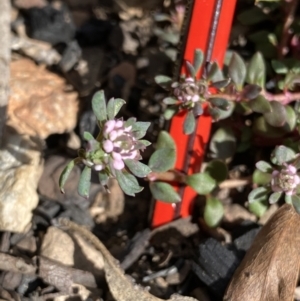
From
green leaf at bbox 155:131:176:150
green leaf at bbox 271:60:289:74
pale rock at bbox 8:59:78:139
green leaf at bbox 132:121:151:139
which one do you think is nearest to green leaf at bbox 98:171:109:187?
green leaf at bbox 132:121:151:139

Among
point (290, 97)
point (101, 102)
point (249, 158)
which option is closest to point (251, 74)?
point (290, 97)

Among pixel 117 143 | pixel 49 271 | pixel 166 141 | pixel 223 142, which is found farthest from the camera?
pixel 223 142

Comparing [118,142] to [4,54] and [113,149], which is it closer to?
[113,149]

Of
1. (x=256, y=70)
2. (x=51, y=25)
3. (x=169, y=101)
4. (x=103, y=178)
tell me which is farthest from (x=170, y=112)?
(x=51, y=25)

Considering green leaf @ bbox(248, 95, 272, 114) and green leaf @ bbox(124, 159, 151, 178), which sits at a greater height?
green leaf @ bbox(248, 95, 272, 114)

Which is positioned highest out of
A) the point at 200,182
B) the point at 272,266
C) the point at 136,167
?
the point at 136,167

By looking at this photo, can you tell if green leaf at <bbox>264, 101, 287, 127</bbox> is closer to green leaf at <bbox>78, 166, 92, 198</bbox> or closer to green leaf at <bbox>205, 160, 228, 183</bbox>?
green leaf at <bbox>205, 160, 228, 183</bbox>
